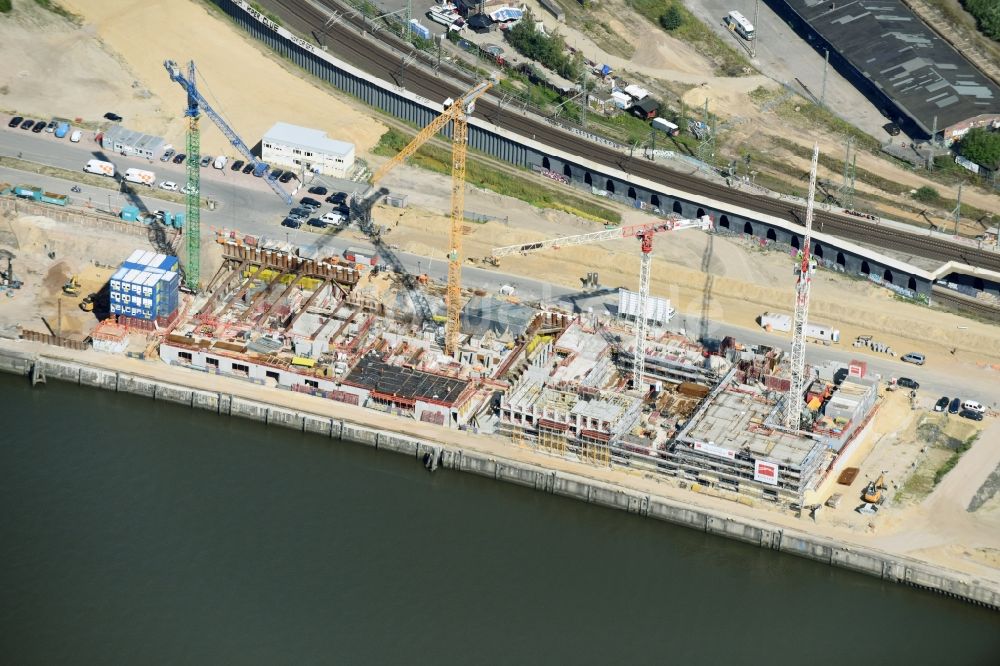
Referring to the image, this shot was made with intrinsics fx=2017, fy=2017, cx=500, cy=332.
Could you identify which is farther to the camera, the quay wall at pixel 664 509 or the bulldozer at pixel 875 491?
the bulldozer at pixel 875 491

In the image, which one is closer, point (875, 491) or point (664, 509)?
point (664, 509)

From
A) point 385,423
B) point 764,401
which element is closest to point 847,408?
point 764,401

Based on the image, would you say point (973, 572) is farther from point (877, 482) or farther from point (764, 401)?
point (764, 401)

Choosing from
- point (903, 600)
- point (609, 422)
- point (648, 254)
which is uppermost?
point (648, 254)

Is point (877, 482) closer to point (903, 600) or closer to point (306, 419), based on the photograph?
point (903, 600)

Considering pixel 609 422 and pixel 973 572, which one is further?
pixel 609 422

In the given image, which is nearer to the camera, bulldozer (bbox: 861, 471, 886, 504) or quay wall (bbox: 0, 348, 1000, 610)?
quay wall (bbox: 0, 348, 1000, 610)

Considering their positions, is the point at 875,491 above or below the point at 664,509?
above

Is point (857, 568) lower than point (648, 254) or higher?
lower
